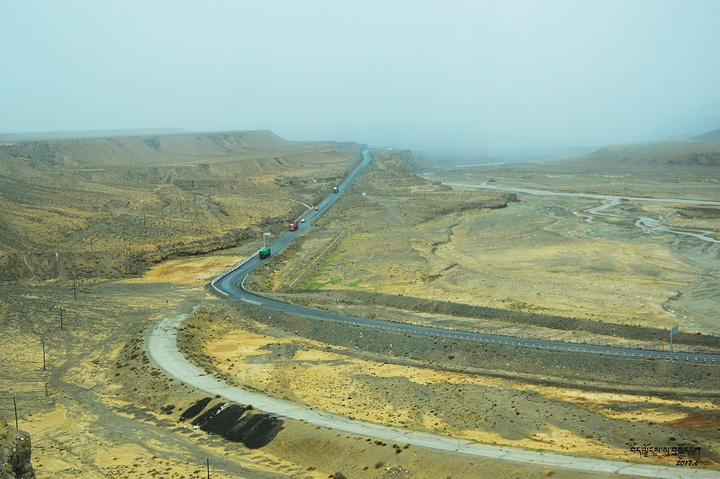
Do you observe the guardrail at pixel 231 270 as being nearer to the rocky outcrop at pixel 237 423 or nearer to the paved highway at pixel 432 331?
the paved highway at pixel 432 331

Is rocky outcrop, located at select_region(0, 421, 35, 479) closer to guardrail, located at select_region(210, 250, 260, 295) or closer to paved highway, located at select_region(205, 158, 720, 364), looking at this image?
paved highway, located at select_region(205, 158, 720, 364)

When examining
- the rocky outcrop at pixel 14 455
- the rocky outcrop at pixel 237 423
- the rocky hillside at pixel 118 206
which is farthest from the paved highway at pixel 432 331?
the rocky outcrop at pixel 14 455

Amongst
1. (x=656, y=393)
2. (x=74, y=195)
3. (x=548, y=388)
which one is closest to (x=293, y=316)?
(x=548, y=388)

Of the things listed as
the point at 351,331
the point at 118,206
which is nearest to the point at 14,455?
the point at 351,331

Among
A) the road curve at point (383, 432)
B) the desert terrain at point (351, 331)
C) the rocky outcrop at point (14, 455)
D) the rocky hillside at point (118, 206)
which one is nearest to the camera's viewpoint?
the rocky outcrop at point (14, 455)

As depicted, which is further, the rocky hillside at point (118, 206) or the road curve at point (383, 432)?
the rocky hillside at point (118, 206)
